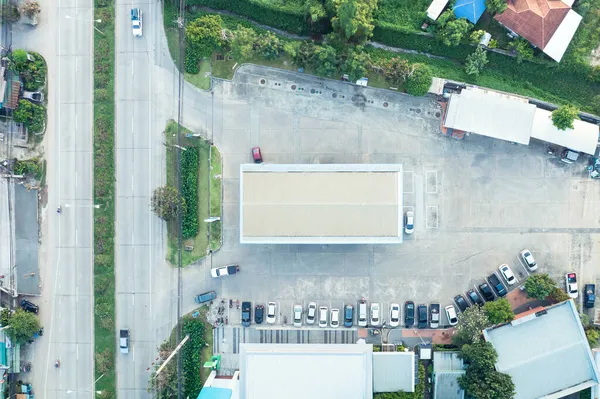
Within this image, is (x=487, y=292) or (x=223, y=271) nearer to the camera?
(x=487, y=292)

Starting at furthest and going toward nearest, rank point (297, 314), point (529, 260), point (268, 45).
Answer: point (297, 314)
point (529, 260)
point (268, 45)

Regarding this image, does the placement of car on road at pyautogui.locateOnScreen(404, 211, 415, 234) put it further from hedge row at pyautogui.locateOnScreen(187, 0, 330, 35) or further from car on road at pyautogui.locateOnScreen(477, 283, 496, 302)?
hedge row at pyautogui.locateOnScreen(187, 0, 330, 35)

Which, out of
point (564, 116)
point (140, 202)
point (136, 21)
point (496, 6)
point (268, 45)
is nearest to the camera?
point (564, 116)

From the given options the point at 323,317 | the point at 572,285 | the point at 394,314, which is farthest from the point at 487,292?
the point at 323,317

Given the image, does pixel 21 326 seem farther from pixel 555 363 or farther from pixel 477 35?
pixel 477 35

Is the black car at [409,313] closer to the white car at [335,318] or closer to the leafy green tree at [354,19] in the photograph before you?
the white car at [335,318]

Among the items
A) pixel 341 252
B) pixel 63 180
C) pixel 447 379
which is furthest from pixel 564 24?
pixel 63 180
